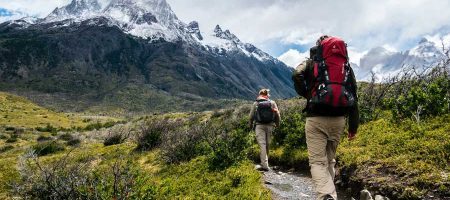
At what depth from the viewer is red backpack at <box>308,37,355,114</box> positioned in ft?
21.0

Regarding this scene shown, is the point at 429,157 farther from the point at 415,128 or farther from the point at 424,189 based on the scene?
the point at 415,128

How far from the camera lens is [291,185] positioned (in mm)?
11039

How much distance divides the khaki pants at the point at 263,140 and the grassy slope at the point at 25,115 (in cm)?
5931

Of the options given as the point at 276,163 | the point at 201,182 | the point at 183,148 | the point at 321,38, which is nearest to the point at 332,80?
the point at 321,38

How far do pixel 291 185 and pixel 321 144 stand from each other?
4.42m

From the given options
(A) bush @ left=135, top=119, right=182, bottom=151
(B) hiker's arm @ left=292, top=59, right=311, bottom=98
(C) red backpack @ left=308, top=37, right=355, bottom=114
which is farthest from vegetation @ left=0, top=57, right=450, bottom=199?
(B) hiker's arm @ left=292, top=59, right=311, bottom=98

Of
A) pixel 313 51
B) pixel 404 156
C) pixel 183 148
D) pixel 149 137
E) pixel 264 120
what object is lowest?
pixel 149 137

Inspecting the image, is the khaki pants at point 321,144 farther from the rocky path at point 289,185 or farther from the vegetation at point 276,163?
the rocky path at point 289,185

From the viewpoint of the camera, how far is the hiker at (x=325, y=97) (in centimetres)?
644

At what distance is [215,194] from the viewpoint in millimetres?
9656

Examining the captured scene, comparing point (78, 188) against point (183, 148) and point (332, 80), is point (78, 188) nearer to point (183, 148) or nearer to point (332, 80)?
point (332, 80)

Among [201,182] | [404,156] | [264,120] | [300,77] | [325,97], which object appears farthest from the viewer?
[264,120]

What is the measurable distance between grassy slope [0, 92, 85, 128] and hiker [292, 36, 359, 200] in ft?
213

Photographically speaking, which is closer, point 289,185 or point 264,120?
point 289,185
